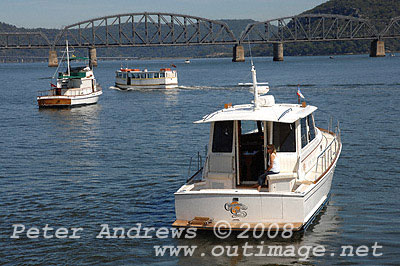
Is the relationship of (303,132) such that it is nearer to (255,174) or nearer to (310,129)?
(310,129)

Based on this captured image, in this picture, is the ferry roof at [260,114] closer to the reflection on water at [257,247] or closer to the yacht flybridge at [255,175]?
the yacht flybridge at [255,175]

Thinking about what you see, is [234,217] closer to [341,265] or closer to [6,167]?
[341,265]

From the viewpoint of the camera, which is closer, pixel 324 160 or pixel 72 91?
pixel 324 160

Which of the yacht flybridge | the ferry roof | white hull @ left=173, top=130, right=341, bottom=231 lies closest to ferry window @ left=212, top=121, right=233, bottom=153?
the yacht flybridge

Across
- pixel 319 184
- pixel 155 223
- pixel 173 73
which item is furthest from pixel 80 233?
pixel 173 73

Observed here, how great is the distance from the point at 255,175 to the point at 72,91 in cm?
4729

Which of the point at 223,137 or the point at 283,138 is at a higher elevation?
the point at 223,137

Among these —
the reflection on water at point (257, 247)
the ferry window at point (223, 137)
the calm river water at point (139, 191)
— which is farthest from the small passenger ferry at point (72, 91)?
the reflection on water at point (257, 247)

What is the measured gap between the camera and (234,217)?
15305mm

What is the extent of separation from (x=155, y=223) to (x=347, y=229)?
218 inches

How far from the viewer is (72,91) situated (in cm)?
6166

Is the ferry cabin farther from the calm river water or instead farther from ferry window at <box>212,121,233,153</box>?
the calm river water

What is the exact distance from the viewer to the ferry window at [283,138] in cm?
1662

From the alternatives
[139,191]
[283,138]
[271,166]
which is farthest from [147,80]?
[271,166]
